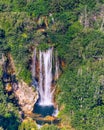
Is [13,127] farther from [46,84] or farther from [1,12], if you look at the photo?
[1,12]

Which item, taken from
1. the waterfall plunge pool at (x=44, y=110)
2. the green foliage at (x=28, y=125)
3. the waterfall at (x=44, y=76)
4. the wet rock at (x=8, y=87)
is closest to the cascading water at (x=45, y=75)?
the waterfall at (x=44, y=76)

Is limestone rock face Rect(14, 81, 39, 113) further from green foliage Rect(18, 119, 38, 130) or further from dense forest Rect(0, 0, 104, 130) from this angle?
green foliage Rect(18, 119, 38, 130)

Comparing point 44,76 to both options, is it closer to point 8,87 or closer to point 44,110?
point 44,110

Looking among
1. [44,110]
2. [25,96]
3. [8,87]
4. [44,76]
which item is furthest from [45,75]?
[8,87]

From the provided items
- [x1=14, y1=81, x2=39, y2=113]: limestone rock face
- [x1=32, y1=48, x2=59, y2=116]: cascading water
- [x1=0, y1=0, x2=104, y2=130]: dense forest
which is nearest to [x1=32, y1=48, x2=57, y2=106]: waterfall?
[x1=32, y1=48, x2=59, y2=116]: cascading water

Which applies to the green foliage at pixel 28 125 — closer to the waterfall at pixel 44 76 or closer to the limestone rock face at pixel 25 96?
the limestone rock face at pixel 25 96

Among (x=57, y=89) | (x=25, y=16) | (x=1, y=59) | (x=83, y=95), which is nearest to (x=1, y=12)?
(x=25, y=16)
